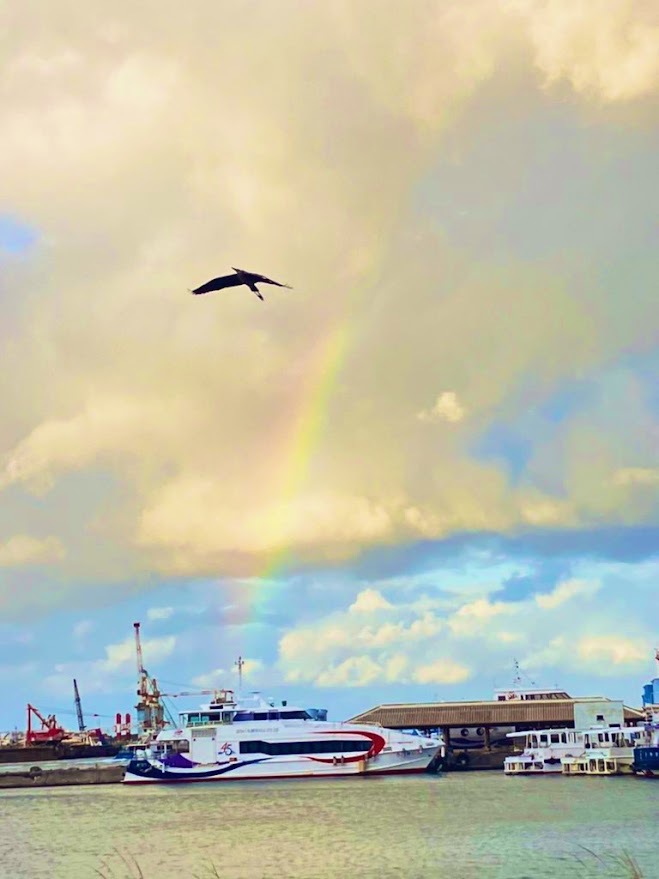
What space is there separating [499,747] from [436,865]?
76.7 metres

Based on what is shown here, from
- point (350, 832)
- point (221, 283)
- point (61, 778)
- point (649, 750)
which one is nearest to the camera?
point (221, 283)

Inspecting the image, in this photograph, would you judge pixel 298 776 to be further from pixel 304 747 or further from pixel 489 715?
pixel 489 715

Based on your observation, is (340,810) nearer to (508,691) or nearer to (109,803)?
(109,803)

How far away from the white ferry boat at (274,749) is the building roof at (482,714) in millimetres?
13596

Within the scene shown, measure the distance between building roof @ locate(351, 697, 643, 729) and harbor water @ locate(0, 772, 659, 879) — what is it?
83.7 ft

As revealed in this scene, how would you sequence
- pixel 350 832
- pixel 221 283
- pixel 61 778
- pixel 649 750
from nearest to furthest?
pixel 221 283
pixel 350 832
pixel 649 750
pixel 61 778

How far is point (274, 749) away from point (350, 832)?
140 feet

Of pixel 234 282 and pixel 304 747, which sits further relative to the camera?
pixel 304 747

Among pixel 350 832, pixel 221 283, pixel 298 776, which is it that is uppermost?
pixel 221 283

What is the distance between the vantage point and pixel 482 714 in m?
112

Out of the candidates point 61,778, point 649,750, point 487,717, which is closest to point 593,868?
point 649,750

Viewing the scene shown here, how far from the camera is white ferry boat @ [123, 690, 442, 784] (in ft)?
311

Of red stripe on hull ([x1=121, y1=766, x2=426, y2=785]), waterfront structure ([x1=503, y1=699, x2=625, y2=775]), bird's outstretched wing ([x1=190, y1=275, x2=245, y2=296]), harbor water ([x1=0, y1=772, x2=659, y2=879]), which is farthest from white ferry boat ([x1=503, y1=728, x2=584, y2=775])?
bird's outstretched wing ([x1=190, y1=275, x2=245, y2=296])

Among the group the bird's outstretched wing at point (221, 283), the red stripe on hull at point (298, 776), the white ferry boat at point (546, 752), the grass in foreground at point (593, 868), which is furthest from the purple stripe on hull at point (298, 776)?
the bird's outstretched wing at point (221, 283)
